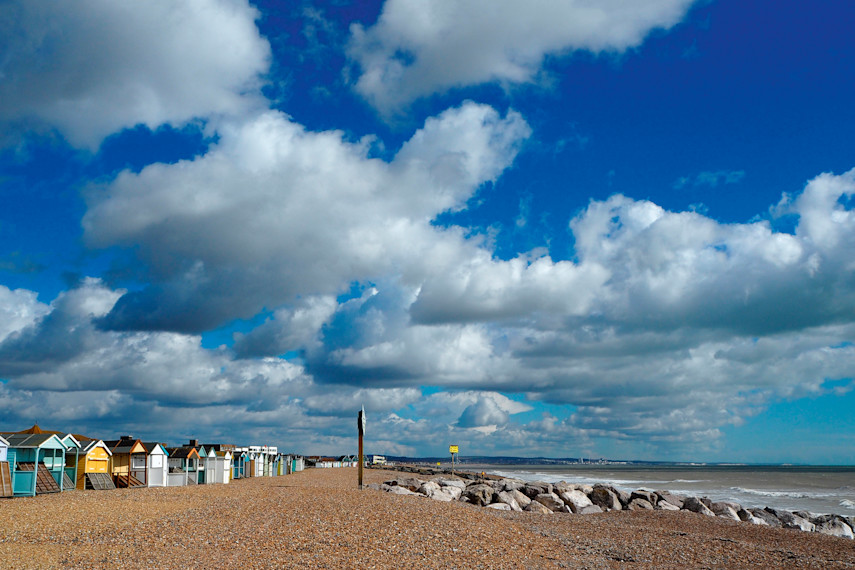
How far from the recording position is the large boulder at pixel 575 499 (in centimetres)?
3133

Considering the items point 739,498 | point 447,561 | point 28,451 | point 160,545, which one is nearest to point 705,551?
point 447,561

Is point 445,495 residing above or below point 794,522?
above

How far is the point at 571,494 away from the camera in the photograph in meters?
33.2

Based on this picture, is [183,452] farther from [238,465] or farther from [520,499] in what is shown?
[520,499]

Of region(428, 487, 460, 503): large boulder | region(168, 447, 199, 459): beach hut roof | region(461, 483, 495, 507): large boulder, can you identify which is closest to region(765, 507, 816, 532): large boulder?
region(461, 483, 495, 507): large boulder

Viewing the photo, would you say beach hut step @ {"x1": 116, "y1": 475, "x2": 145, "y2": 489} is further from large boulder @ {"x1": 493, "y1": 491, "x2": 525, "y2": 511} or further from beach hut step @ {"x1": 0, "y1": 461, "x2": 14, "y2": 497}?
large boulder @ {"x1": 493, "y1": 491, "x2": 525, "y2": 511}

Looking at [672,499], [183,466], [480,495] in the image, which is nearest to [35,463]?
[183,466]

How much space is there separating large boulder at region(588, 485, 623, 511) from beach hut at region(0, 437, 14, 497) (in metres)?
29.2

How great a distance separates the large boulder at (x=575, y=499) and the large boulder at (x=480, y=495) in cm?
395

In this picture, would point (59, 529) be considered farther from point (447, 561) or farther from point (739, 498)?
point (739, 498)

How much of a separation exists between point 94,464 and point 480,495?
23.8 metres

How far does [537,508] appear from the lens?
2977 centimetres

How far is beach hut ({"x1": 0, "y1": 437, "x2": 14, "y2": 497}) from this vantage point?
27812 mm

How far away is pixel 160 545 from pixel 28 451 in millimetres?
18924
